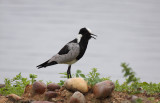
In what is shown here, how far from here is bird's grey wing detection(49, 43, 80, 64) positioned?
237 inches

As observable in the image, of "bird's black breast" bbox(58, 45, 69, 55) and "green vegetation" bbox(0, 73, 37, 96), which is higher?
"bird's black breast" bbox(58, 45, 69, 55)

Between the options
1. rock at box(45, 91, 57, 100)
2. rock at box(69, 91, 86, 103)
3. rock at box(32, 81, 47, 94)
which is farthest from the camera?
rock at box(32, 81, 47, 94)

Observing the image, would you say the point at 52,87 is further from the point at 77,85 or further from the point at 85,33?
the point at 85,33

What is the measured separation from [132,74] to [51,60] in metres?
3.34

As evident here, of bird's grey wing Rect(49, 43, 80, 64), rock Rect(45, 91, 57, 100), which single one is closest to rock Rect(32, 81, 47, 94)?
rock Rect(45, 91, 57, 100)

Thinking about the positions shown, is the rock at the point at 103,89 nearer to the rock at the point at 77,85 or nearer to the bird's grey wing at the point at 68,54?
the rock at the point at 77,85

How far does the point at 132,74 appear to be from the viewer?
316 cm

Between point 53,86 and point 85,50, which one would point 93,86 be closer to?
point 53,86

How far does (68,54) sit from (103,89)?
1.82 metres

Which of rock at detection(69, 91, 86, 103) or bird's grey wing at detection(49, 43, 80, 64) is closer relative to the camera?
rock at detection(69, 91, 86, 103)

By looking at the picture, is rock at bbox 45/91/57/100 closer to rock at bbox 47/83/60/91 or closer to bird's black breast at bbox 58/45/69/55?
rock at bbox 47/83/60/91

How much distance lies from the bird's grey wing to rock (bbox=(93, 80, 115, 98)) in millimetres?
1627

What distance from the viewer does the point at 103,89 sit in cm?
441

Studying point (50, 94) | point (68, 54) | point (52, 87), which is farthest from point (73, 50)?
point (50, 94)
